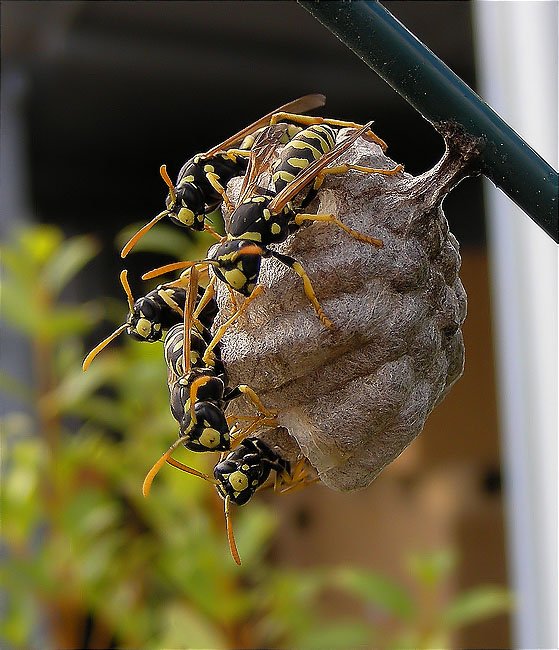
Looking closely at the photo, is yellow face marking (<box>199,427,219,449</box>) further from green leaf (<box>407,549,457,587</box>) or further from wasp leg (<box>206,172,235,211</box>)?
green leaf (<box>407,549,457,587</box>)

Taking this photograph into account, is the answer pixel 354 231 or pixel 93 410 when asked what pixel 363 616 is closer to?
pixel 93 410

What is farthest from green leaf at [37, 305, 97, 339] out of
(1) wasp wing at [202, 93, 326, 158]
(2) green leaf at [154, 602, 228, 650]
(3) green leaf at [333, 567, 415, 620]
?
(1) wasp wing at [202, 93, 326, 158]

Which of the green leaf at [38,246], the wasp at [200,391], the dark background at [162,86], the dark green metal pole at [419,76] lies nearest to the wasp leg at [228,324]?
the wasp at [200,391]

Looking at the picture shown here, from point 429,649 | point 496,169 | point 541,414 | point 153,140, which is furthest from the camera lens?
point 153,140

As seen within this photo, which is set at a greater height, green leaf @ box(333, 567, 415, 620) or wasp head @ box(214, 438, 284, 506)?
wasp head @ box(214, 438, 284, 506)

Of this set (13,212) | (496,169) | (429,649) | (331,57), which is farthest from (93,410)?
(496,169)

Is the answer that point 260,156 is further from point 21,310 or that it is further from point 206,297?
point 21,310

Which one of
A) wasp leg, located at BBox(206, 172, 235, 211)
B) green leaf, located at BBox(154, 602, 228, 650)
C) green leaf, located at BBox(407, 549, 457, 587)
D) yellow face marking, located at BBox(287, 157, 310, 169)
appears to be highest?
yellow face marking, located at BBox(287, 157, 310, 169)

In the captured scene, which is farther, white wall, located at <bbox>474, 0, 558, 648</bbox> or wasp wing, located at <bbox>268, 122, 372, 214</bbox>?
white wall, located at <bbox>474, 0, 558, 648</bbox>
